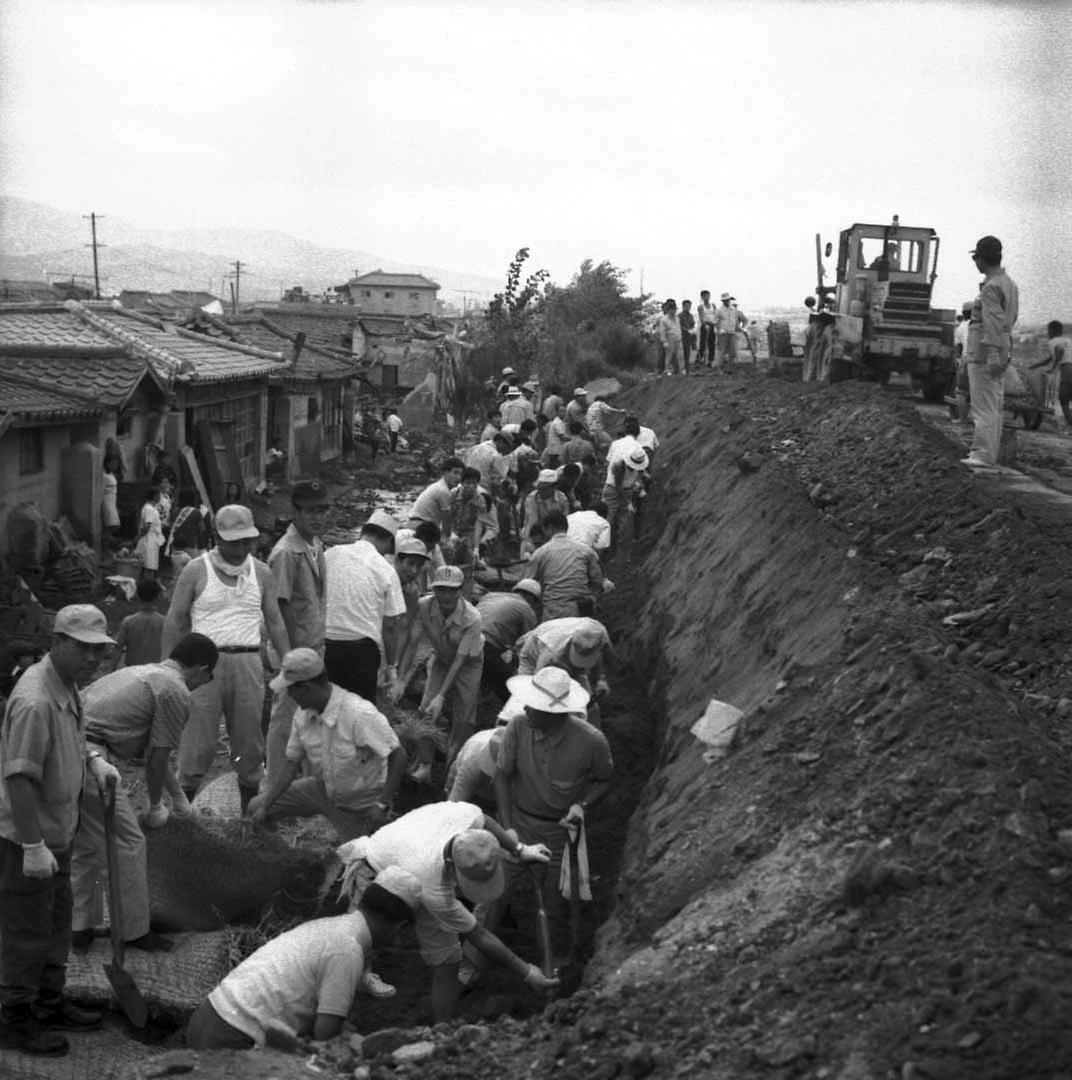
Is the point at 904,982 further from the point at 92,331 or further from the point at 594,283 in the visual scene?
the point at 594,283

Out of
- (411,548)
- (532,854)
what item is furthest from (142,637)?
(532,854)

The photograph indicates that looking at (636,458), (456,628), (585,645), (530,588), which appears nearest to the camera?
(585,645)

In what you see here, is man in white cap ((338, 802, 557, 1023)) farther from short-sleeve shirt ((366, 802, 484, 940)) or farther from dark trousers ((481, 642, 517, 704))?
dark trousers ((481, 642, 517, 704))

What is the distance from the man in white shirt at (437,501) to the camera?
1402cm

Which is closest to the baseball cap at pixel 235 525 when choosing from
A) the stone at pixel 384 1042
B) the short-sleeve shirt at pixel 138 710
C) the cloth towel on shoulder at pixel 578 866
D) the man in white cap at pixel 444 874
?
the short-sleeve shirt at pixel 138 710

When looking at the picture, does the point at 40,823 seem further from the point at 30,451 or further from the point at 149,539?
the point at 149,539

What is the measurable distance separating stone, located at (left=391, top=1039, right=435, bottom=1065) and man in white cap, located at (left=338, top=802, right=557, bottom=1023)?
2.40 ft

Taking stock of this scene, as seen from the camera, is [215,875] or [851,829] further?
[215,875]

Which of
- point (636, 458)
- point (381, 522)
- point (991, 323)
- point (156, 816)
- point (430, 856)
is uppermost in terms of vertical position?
point (991, 323)

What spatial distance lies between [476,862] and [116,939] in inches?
76.8

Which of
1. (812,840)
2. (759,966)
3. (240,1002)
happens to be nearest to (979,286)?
(812,840)

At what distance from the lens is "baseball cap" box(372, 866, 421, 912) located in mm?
6250

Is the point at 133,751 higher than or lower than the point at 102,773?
lower

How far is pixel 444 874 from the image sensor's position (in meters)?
6.39
